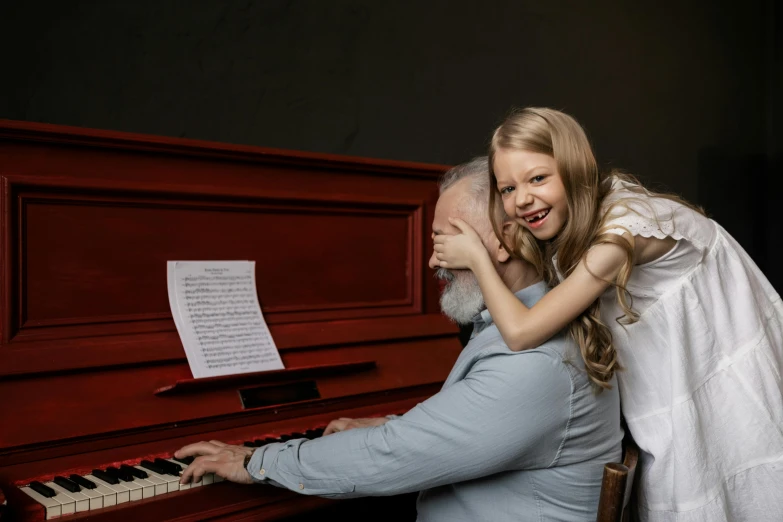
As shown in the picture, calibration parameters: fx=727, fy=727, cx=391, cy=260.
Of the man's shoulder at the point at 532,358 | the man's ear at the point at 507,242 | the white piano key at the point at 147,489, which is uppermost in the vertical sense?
the man's ear at the point at 507,242

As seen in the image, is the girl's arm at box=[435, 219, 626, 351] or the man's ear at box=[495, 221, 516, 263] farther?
the man's ear at box=[495, 221, 516, 263]

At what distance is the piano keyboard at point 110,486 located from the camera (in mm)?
1379

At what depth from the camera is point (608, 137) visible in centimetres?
438

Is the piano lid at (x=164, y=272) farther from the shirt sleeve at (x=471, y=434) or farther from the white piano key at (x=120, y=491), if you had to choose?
the shirt sleeve at (x=471, y=434)

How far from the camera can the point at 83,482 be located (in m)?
1.48

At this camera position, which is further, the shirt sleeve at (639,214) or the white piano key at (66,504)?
the shirt sleeve at (639,214)

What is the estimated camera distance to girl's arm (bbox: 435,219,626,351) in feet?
4.78

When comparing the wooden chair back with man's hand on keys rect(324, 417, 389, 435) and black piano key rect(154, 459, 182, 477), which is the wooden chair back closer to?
man's hand on keys rect(324, 417, 389, 435)

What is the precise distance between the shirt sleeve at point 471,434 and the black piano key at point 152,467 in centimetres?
40

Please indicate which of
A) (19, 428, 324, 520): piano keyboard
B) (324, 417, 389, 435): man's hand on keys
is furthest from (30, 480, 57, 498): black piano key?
(324, 417, 389, 435): man's hand on keys

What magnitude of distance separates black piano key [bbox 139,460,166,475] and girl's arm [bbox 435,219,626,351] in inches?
31.1

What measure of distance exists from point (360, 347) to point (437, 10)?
1.96 meters

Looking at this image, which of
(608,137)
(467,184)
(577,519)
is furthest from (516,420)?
(608,137)

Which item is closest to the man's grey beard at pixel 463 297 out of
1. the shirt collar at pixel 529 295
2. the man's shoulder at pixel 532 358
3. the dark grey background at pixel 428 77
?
the shirt collar at pixel 529 295
